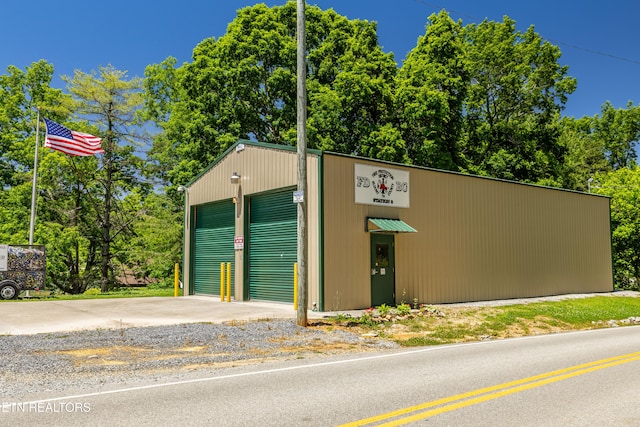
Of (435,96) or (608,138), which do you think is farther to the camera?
(608,138)

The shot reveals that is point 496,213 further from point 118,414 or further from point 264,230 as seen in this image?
point 118,414

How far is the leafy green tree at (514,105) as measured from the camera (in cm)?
3566

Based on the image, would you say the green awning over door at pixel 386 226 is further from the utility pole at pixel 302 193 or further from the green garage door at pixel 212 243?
the green garage door at pixel 212 243

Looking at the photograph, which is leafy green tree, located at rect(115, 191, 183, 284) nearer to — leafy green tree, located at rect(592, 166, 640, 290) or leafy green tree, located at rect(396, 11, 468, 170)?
leafy green tree, located at rect(396, 11, 468, 170)

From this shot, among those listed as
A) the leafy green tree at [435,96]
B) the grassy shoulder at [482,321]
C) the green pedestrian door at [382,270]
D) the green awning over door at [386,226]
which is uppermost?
the leafy green tree at [435,96]

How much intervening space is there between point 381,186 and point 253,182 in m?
4.84

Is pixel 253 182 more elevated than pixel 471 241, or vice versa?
pixel 253 182

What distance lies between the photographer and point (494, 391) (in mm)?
6457

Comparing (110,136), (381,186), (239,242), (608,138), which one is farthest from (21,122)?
(608,138)

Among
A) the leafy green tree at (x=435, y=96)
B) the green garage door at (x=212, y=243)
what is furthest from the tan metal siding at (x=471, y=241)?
the leafy green tree at (x=435, y=96)

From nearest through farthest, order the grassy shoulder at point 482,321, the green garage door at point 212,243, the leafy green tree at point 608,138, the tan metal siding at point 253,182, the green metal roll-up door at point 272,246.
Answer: the grassy shoulder at point 482,321 < the tan metal siding at point 253,182 < the green metal roll-up door at point 272,246 < the green garage door at point 212,243 < the leafy green tree at point 608,138

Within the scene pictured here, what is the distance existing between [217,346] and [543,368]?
5.84 metres

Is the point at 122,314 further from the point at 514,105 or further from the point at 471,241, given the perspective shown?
the point at 514,105

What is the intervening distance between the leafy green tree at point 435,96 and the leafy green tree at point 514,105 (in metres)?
2.44
